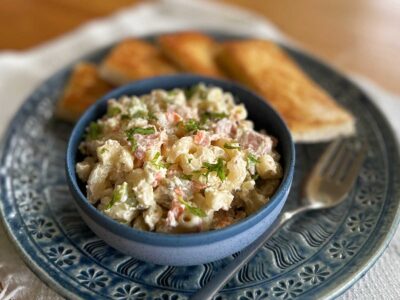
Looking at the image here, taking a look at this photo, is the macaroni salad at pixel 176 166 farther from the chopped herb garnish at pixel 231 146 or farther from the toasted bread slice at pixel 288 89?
the toasted bread slice at pixel 288 89

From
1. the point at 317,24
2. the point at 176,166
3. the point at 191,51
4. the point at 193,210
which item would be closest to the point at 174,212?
the point at 193,210

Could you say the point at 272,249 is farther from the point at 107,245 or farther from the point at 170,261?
the point at 107,245

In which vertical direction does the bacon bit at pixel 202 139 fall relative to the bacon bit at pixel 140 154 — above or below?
above

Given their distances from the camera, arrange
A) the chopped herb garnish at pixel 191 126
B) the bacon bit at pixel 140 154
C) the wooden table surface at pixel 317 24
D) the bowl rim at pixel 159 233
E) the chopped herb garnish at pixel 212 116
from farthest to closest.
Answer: the wooden table surface at pixel 317 24
the chopped herb garnish at pixel 212 116
the chopped herb garnish at pixel 191 126
the bacon bit at pixel 140 154
the bowl rim at pixel 159 233

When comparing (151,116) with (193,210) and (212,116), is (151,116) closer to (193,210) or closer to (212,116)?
(212,116)

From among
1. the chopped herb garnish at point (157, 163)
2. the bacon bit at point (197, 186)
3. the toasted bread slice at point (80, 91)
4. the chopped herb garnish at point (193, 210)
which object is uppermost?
the toasted bread slice at point (80, 91)

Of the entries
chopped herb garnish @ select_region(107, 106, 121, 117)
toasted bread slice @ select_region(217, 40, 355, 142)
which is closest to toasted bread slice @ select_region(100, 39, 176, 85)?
toasted bread slice @ select_region(217, 40, 355, 142)

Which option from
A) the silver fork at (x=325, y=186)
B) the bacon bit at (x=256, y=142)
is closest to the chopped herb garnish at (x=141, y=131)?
the bacon bit at (x=256, y=142)
